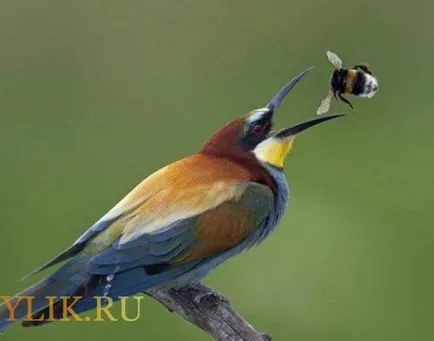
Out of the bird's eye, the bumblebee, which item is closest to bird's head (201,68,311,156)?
the bird's eye

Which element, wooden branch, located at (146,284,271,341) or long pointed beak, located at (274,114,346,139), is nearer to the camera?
wooden branch, located at (146,284,271,341)

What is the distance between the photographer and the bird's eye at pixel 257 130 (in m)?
2.01

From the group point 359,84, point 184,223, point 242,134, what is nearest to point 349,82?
point 359,84

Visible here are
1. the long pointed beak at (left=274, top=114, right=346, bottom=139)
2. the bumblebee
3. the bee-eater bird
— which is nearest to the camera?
the bee-eater bird

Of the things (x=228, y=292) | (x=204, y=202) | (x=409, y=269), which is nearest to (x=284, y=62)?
(x=409, y=269)

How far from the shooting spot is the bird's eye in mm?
2012

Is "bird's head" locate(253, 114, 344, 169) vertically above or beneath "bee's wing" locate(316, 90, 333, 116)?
beneath

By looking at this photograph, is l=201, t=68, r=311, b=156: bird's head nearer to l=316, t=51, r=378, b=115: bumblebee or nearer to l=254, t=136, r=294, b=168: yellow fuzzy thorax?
l=254, t=136, r=294, b=168: yellow fuzzy thorax

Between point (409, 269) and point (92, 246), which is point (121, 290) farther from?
point (409, 269)

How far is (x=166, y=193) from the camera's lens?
1880 millimetres

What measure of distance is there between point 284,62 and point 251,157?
2.24 m

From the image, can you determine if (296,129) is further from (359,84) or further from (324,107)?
(359,84)

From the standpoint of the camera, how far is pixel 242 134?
79.1 inches

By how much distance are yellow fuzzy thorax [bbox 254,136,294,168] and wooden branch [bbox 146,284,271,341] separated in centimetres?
21
